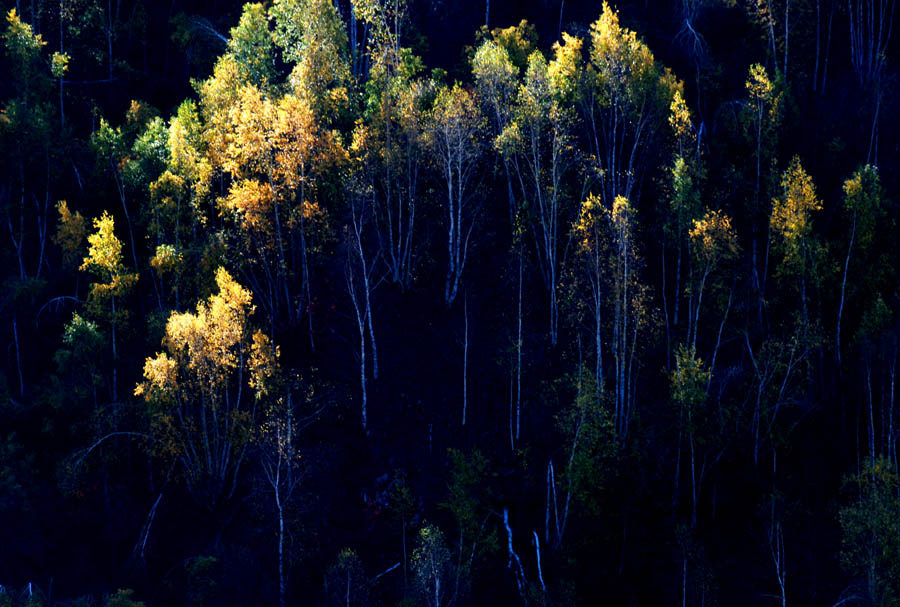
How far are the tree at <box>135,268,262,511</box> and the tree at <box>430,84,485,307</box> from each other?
1017 cm

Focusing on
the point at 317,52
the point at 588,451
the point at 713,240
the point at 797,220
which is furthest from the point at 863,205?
the point at 317,52

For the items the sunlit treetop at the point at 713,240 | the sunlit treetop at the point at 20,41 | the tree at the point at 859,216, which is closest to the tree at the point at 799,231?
the tree at the point at 859,216

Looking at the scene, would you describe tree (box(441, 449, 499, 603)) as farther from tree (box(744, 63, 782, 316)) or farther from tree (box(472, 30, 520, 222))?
tree (box(744, 63, 782, 316))

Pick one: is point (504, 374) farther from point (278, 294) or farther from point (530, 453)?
point (278, 294)

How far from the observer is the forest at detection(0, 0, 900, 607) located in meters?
45.6

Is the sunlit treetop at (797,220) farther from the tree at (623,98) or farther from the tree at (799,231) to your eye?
the tree at (623,98)

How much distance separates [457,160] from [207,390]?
15.2 meters

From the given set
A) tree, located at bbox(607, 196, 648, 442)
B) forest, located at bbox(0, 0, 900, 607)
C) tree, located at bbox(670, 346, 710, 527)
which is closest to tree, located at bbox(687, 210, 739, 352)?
forest, located at bbox(0, 0, 900, 607)

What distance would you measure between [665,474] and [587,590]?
240 inches

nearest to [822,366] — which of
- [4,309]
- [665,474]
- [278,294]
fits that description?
[665,474]

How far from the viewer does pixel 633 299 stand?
156ft

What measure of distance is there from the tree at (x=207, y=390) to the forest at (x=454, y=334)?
144 millimetres

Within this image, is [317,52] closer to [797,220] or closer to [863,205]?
[797,220]

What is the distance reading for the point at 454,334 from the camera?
51250 millimetres
